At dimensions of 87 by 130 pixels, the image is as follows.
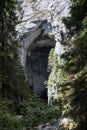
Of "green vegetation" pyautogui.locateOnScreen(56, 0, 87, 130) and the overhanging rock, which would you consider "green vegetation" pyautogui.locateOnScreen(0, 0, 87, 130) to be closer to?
"green vegetation" pyautogui.locateOnScreen(56, 0, 87, 130)

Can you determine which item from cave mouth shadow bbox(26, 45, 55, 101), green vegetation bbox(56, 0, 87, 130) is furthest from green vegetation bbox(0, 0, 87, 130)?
cave mouth shadow bbox(26, 45, 55, 101)

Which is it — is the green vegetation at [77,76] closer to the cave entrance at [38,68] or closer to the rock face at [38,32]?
the rock face at [38,32]

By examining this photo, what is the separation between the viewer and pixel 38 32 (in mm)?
40938

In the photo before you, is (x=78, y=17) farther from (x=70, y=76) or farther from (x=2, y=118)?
(x=2, y=118)

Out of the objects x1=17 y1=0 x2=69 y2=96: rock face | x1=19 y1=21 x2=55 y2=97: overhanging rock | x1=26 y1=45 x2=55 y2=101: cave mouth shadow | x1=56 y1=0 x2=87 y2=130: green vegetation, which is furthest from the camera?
x1=26 y1=45 x2=55 y2=101: cave mouth shadow

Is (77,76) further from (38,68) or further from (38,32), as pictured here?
(38,68)

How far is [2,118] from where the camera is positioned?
9.98 meters

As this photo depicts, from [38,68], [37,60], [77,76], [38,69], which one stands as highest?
[37,60]

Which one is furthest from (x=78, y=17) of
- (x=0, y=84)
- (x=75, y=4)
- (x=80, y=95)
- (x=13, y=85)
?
(x=13, y=85)

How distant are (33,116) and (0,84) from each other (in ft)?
16.8

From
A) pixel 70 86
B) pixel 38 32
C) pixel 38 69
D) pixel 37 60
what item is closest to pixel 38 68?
pixel 38 69

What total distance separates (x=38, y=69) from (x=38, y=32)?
259 inches

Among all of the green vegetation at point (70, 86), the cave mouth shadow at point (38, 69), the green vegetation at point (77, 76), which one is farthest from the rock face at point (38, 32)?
the green vegetation at point (77, 76)

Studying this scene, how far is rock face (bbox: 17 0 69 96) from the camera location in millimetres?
36781
